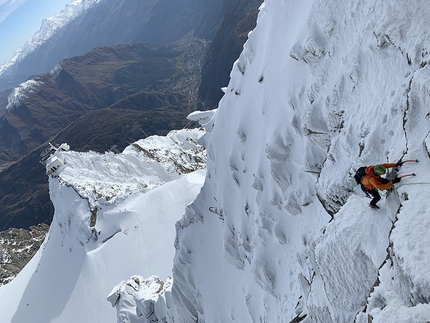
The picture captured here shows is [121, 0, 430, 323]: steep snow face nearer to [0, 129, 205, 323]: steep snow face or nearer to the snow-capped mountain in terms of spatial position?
the snow-capped mountain

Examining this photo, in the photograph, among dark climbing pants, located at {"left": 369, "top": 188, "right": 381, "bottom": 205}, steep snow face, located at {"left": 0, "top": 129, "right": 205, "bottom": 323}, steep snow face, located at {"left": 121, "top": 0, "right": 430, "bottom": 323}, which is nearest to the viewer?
steep snow face, located at {"left": 121, "top": 0, "right": 430, "bottom": 323}

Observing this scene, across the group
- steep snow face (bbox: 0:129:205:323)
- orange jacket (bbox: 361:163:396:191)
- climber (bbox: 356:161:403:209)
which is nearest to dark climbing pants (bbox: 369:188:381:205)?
climber (bbox: 356:161:403:209)

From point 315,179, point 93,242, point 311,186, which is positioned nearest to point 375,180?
point 315,179

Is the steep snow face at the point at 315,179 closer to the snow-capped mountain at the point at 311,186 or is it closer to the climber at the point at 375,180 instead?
the snow-capped mountain at the point at 311,186

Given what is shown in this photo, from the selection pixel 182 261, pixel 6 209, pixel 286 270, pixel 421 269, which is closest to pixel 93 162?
pixel 182 261

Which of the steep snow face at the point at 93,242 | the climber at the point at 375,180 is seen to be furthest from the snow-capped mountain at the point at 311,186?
the steep snow face at the point at 93,242

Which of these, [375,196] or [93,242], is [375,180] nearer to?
[375,196]
